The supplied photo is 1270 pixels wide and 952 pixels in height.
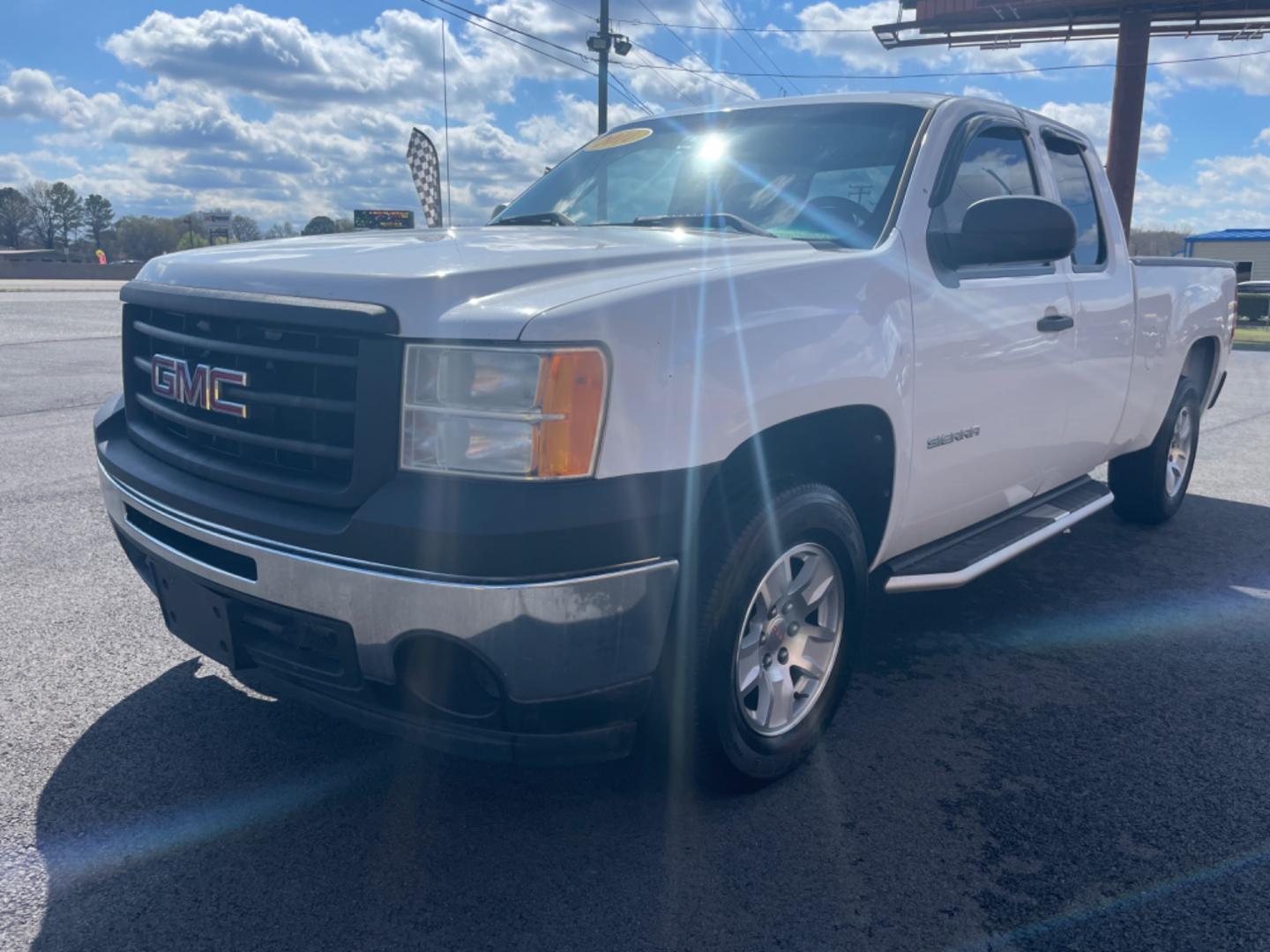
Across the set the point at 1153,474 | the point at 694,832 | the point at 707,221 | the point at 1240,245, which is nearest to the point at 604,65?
the point at 1153,474

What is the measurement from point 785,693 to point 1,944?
77.2 inches

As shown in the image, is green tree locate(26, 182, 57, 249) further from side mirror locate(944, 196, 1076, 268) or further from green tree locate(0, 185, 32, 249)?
side mirror locate(944, 196, 1076, 268)

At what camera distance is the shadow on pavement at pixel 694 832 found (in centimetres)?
238

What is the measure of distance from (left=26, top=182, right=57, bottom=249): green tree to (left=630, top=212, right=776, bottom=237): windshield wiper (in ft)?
326

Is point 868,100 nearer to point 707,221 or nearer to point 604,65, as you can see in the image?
point 707,221

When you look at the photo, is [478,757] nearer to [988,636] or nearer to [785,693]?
[785,693]

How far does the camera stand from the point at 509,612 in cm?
219

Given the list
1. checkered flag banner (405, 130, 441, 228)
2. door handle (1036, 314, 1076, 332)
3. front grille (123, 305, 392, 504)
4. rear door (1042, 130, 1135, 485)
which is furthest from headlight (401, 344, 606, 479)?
checkered flag banner (405, 130, 441, 228)

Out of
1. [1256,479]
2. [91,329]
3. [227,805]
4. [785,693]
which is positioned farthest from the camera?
[91,329]

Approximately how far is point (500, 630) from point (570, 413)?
A: 47 cm

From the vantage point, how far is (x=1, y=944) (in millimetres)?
2246

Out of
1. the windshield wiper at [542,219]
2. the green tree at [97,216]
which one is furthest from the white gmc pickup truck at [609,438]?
the green tree at [97,216]

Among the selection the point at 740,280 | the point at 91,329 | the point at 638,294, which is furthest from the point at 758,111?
the point at 91,329

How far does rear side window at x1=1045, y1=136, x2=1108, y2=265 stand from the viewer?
178 inches
